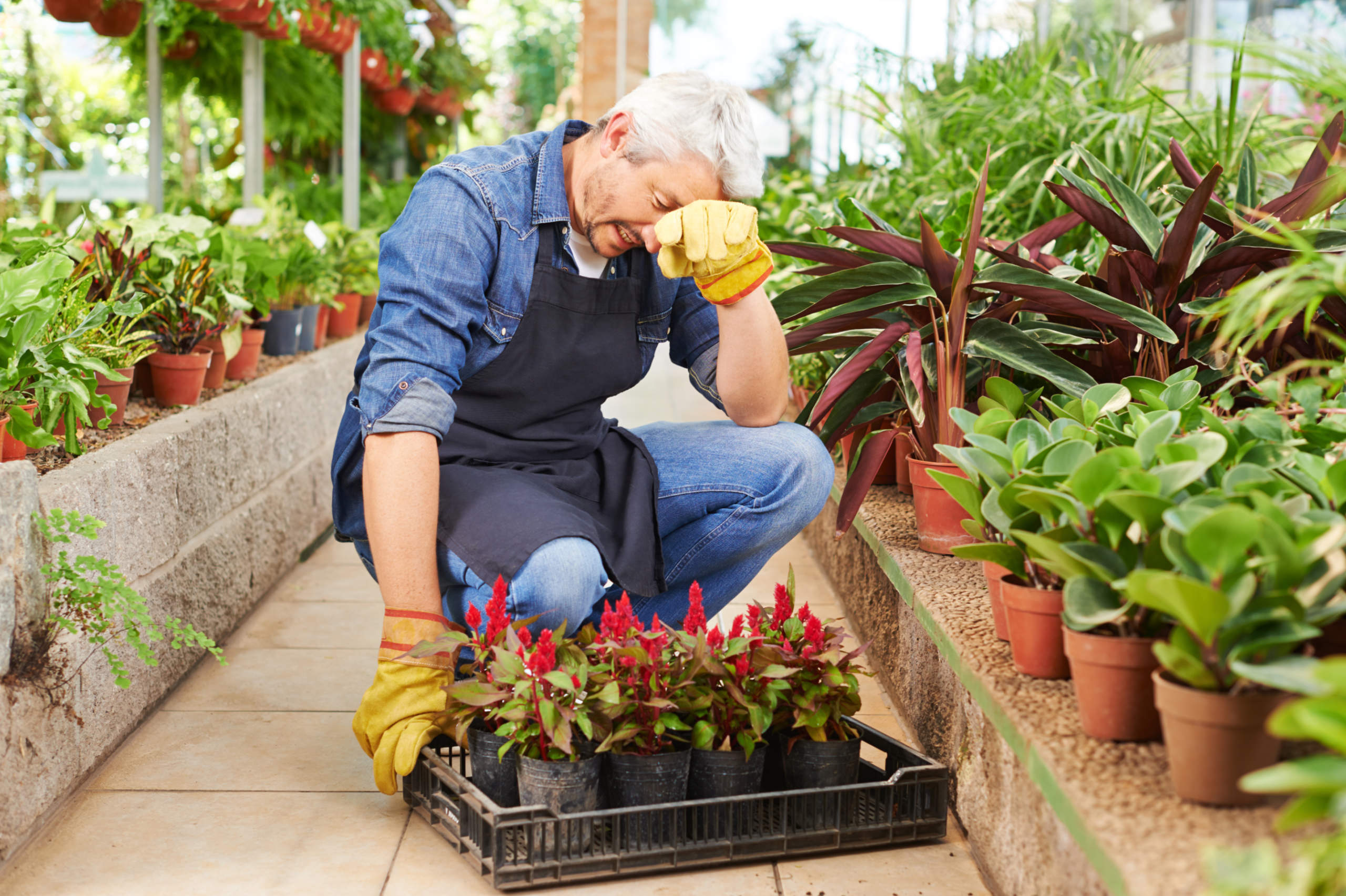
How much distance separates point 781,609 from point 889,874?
0.38 m

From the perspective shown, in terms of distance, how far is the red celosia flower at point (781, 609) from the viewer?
169 centimetres

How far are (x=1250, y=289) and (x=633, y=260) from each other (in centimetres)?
119

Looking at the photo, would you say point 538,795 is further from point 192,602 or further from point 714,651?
point 192,602

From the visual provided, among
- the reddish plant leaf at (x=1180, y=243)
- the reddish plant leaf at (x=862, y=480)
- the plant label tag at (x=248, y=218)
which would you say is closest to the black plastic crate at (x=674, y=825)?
the reddish plant leaf at (x=862, y=480)

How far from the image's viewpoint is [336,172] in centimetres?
757

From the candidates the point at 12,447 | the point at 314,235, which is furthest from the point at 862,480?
the point at 314,235

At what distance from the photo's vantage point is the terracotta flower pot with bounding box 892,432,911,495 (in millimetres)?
2402

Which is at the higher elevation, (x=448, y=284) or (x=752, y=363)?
(x=448, y=284)

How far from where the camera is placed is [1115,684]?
118 centimetres

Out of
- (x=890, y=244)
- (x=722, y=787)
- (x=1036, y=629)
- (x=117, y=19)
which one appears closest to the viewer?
(x=1036, y=629)

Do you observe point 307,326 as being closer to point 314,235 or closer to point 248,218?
point 314,235

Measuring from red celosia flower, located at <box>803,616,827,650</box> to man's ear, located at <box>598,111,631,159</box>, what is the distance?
2.47 ft

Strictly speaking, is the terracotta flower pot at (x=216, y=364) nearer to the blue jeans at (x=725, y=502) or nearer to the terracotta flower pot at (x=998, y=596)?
the blue jeans at (x=725, y=502)

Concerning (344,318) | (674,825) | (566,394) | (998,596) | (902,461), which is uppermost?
(566,394)
